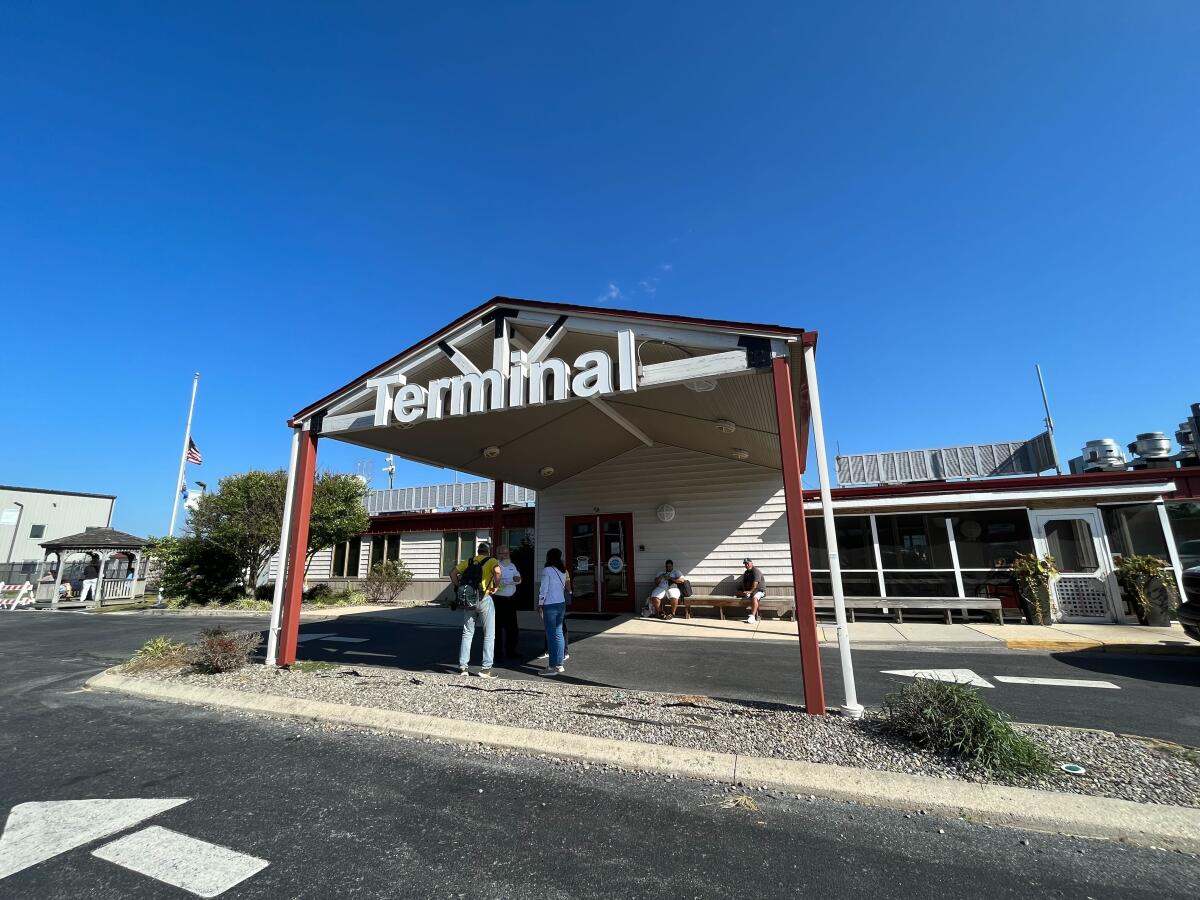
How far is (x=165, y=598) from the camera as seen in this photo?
63.0 ft

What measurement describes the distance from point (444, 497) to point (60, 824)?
63.9 feet

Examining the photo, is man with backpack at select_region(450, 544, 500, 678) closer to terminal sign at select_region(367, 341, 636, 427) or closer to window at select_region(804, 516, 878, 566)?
terminal sign at select_region(367, 341, 636, 427)

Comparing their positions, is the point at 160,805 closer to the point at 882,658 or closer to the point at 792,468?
the point at 792,468

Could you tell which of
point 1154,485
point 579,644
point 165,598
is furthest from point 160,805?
point 165,598

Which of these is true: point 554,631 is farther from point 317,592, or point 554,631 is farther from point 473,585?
point 317,592

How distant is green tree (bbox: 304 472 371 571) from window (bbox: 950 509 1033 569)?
18.4 metres

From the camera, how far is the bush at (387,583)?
18.4 metres

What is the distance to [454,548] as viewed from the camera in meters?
18.2

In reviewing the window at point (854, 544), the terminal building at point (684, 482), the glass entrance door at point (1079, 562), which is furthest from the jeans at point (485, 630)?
the glass entrance door at point (1079, 562)

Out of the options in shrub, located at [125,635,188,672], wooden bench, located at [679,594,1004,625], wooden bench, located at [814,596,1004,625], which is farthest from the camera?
wooden bench, located at [679,594,1004,625]

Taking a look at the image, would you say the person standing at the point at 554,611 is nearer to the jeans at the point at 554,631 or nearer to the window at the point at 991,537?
the jeans at the point at 554,631

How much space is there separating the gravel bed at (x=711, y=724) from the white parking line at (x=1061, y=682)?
237 centimetres

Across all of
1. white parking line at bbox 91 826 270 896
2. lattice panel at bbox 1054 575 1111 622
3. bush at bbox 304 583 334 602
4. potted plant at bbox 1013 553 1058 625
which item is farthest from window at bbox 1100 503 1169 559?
bush at bbox 304 583 334 602

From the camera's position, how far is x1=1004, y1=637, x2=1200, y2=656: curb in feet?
24.6
